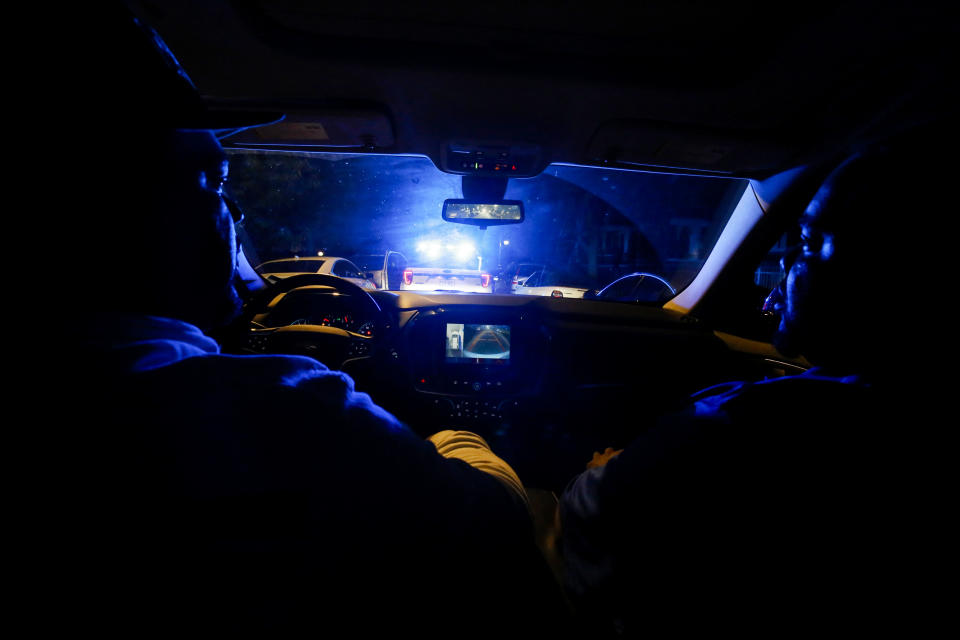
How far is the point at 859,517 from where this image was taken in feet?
2.85

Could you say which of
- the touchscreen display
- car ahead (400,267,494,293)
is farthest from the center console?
car ahead (400,267,494,293)

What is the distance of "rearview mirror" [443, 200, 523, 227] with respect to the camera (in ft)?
11.1

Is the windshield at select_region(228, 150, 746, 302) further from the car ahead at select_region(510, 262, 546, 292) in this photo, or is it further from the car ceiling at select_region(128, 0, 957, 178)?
the car ceiling at select_region(128, 0, 957, 178)

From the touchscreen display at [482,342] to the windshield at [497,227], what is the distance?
45.3 inches

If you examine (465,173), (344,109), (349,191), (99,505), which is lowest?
(99,505)

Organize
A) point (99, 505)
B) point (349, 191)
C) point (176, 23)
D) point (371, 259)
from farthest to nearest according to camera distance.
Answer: point (349, 191), point (371, 259), point (176, 23), point (99, 505)

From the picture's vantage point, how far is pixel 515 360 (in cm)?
294

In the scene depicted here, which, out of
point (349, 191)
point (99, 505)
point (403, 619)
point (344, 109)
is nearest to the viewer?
point (99, 505)

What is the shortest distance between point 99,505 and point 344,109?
7.98ft

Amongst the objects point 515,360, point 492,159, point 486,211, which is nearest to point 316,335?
point 515,360

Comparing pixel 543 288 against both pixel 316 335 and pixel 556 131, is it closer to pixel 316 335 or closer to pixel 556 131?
pixel 556 131

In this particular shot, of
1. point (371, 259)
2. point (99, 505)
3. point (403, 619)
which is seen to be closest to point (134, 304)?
point (99, 505)

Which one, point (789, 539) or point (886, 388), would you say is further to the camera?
point (886, 388)

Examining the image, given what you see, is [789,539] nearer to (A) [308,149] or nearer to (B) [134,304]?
(B) [134,304]
